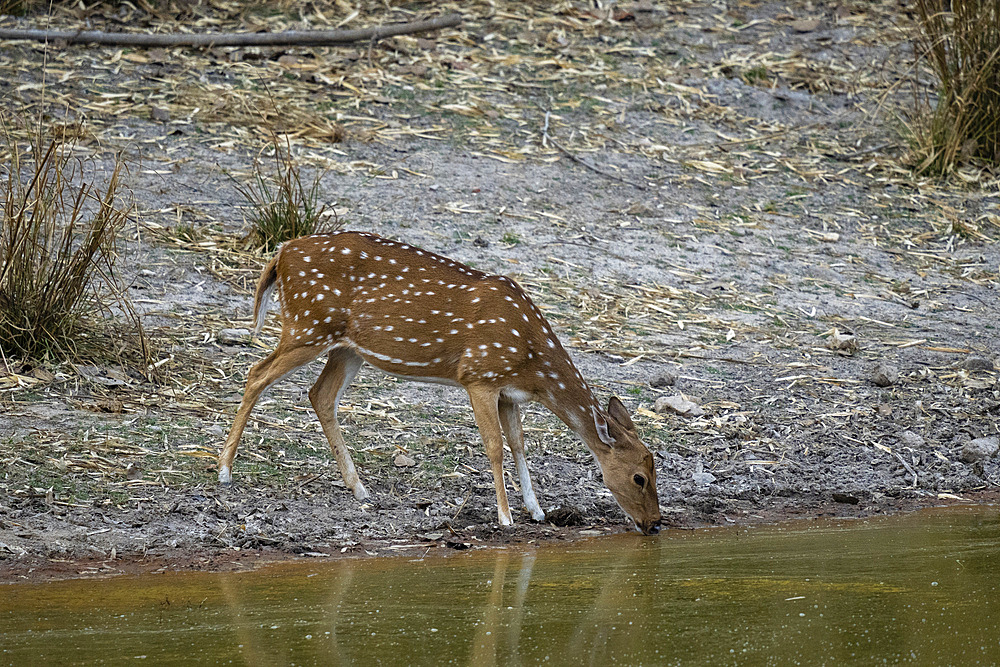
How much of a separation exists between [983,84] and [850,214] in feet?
5.46

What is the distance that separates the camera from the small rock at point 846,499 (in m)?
6.66

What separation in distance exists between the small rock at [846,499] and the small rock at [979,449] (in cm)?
87

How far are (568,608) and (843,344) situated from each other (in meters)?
4.40

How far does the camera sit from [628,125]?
1176 cm

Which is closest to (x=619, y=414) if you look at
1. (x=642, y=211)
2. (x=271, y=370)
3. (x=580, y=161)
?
(x=271, y=370)

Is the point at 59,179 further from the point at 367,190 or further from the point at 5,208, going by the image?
the point at 367,190

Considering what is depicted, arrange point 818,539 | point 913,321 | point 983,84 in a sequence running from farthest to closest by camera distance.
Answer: point 983,84 < point 913,321 < point 818,539

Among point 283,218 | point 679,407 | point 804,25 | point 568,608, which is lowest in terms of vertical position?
point 679,407

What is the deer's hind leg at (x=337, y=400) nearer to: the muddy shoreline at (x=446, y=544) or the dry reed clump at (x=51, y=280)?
the muddy shoreline at (x=446, y=544)

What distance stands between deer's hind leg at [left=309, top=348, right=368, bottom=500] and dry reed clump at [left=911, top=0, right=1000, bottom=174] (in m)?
6.53

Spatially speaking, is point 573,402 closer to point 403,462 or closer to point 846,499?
point 403,462

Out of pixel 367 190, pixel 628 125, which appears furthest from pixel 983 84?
pixel 367 190

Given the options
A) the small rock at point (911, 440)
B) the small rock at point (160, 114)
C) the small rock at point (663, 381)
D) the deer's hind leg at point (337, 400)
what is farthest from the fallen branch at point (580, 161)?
the deer's hind leg at point (337, 400)

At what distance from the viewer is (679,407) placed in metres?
7.47
